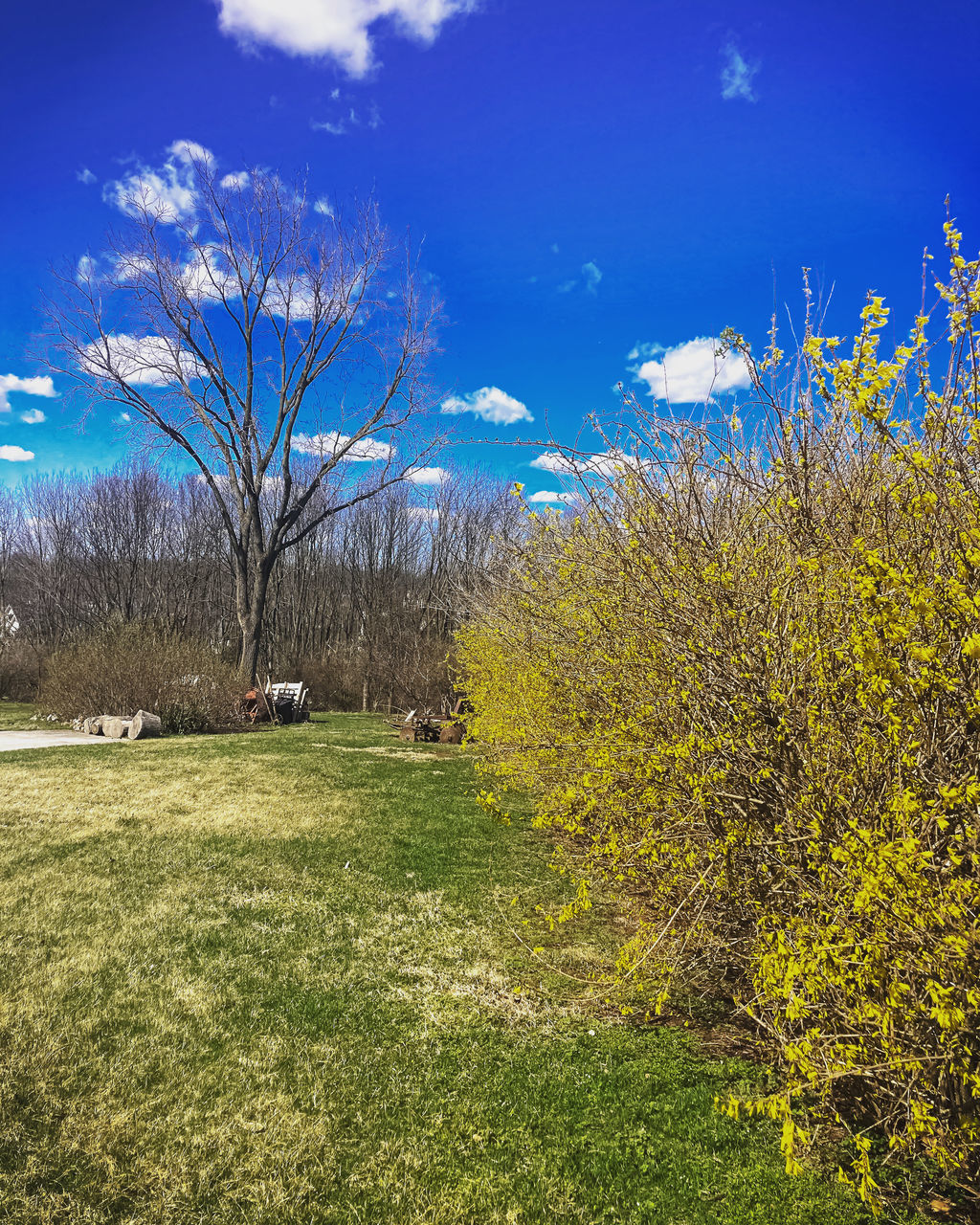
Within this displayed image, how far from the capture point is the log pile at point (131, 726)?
13203 millimetres

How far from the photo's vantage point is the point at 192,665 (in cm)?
1539

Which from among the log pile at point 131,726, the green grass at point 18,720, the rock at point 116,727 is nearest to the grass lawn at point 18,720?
the green grass at point 18,720

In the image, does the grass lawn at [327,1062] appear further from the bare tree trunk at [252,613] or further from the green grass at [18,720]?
the bare tree trunk at [252,613]

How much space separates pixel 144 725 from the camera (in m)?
13.2

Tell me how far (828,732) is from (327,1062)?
2.67 metres

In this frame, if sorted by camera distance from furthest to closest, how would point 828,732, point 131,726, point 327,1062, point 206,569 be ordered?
point 206,569
point 131,726
point 327,1062
point 828,732

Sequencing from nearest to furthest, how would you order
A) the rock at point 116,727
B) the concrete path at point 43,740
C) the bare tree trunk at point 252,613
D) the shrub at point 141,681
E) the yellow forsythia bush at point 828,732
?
the yellow forsythia bush at point 828,732 < the concrete path at point 43,740 < the rock at point 116,727 < the shrub at point 141,681 < the bare tree trunk at point 252,613

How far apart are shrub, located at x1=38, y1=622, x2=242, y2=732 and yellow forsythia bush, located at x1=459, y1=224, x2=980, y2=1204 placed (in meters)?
12.8

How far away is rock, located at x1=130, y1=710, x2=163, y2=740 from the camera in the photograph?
13.2m

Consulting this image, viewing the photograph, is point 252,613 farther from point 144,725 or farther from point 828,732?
point 828,732

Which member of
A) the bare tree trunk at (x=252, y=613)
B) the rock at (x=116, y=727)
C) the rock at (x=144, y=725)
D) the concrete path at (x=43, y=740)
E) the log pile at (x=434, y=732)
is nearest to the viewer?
the concrete path at (x=43, y=740)

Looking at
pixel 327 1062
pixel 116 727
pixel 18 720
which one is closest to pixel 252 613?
pixel 18 720

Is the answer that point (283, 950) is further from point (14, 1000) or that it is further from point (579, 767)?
point (579, 767)

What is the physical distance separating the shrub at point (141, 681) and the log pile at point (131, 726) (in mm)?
779
